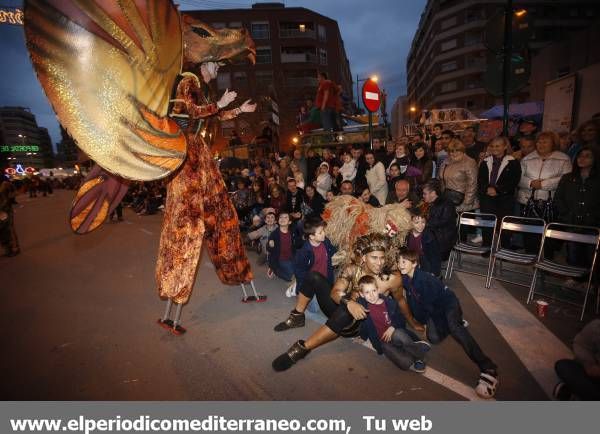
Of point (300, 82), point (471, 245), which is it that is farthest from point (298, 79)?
point (471, 245)

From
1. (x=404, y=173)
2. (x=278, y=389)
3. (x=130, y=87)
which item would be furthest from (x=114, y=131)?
(x=404, y=173)

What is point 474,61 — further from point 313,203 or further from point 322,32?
point 313,203

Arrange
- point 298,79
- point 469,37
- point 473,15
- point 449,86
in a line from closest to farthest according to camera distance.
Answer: point 298,79, point 473,15, point 469,37, point 449,86

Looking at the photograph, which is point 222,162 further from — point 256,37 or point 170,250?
point 256,37

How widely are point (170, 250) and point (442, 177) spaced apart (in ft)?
15.3

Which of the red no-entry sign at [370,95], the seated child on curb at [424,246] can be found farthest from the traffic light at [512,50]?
the seated child on curb at [424,246]

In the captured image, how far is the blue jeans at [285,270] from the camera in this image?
16.0ft

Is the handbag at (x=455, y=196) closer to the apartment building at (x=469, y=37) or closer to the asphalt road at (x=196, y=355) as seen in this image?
the asphalt road at (x=196, y=355)

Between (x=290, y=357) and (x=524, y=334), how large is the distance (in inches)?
97.5

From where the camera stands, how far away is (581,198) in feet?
12.8

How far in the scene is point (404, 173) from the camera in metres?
6.05

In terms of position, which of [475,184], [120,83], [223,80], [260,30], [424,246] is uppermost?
[260,30]

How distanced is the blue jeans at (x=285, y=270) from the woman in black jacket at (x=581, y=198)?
3.96 meters

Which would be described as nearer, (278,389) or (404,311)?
(278,389)
